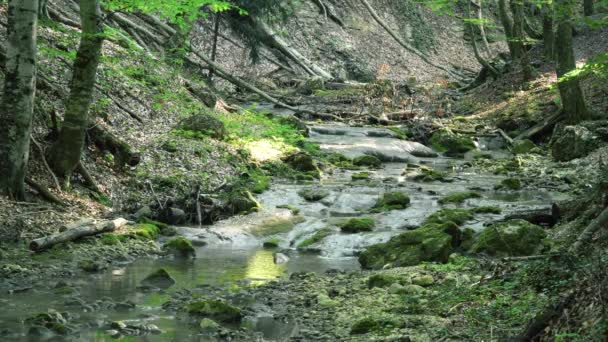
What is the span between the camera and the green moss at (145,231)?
32.0 feet

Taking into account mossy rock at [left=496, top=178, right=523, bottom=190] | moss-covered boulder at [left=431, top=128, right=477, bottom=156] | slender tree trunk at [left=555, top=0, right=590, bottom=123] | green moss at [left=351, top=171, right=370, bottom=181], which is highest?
slender tree trunk at [left=555, top=0, right=590, bottom=123]

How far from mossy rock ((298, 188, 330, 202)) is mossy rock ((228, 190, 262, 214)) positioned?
48.3 inches

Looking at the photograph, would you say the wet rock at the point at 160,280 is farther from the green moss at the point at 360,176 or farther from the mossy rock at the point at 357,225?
the green moss at the point at 360,176

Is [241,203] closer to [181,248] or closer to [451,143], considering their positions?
[181,248]

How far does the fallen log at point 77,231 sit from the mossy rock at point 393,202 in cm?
492

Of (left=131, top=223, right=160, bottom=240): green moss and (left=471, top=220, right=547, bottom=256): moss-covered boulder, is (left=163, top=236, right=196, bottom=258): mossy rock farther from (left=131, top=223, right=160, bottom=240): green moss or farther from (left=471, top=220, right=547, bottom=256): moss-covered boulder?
(left=471, top=220, right=547, bottom=256): moss-covered boulder

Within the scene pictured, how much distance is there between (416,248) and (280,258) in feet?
6.58

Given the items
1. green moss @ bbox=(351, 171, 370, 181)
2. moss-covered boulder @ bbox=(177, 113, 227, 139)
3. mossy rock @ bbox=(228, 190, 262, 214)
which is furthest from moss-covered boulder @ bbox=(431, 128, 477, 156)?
mossy rock @ bbox=(228, 190, 262, 214)

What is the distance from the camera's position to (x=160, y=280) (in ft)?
25.4

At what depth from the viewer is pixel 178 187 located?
1208cm

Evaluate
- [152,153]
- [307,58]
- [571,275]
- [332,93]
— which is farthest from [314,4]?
[571,275]

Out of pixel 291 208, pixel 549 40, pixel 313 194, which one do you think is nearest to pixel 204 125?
pixel 313 194

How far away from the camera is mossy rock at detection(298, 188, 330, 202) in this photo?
1328cm

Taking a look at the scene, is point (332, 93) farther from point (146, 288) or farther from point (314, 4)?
point (146, 288)
